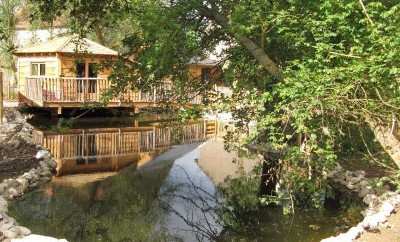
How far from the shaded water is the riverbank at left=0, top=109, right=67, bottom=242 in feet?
1.08

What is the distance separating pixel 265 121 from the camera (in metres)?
6.14

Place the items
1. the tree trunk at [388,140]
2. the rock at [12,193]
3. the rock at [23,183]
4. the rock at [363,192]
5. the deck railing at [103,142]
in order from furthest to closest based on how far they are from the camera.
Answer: the deck railing at [103,142]
the rock at [23,183]
the rock at [12,193]
the rock at [363,192]
the tree trunk at [388,140]

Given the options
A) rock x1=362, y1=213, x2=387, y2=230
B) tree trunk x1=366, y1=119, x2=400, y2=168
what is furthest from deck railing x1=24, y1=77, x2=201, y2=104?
tree trunk x1=366, y1=119, x2=400, y2=168

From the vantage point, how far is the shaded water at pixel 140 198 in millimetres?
9898

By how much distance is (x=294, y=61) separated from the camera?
6.00 metres

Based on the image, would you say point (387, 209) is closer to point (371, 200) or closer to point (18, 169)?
point (371, 200)

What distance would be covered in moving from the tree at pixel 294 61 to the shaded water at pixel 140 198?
1764 millimetres

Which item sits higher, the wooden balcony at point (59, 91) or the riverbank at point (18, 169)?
the wooden balcony at point (59, 91)

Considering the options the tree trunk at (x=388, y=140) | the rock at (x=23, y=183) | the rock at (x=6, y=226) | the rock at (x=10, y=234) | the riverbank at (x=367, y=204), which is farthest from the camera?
the rock at (x=23, y=183)

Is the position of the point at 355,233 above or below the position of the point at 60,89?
below

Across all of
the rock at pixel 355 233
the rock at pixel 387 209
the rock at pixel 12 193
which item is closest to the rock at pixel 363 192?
the rock at pixel 387 209

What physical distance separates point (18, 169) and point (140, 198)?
3572 mm

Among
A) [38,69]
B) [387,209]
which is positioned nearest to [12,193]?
Result: [387,209]

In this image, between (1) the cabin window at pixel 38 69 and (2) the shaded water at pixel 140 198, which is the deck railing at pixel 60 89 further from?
(1) the cabin window at pixel 38 69
